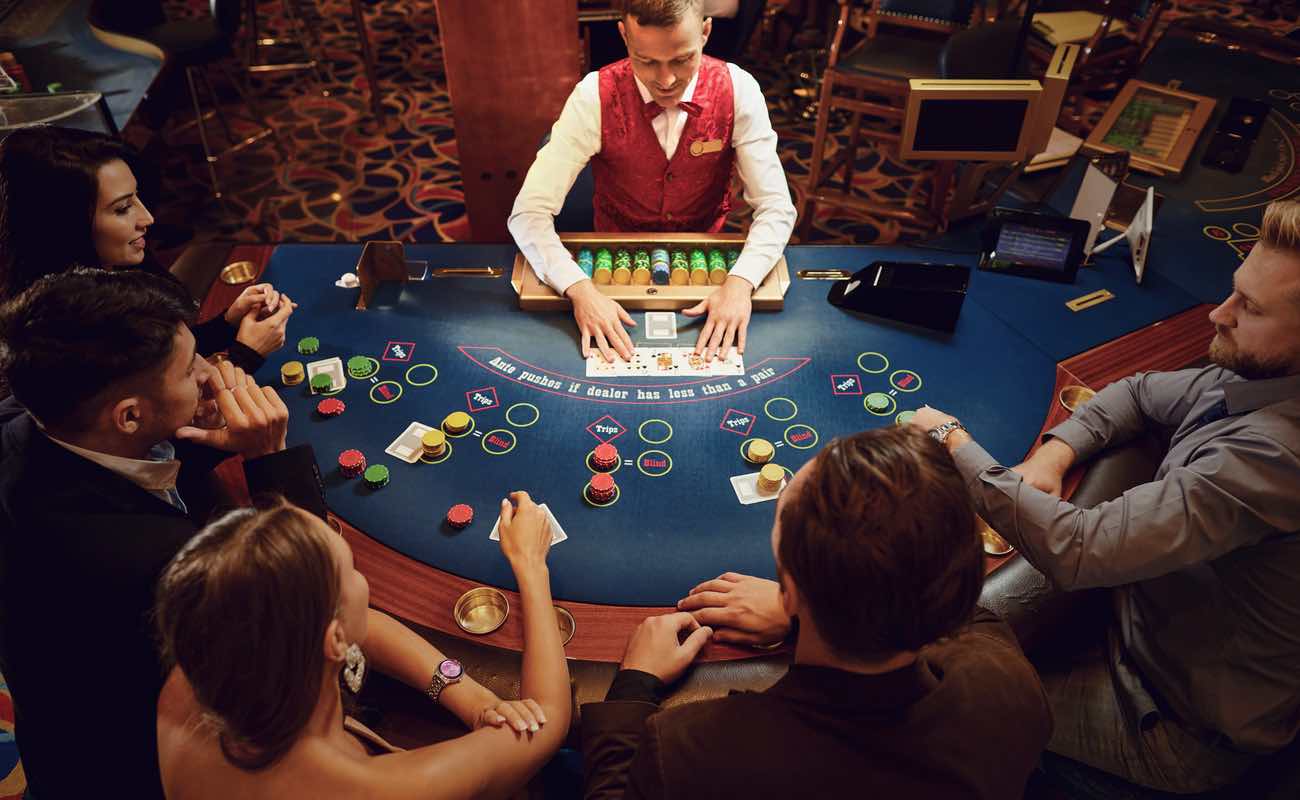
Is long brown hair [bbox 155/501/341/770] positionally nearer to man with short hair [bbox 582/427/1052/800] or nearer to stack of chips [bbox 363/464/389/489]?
man with short hair [bbox 582/427/1052/800]

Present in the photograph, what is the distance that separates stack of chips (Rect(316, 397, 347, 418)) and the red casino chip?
0.48 meters

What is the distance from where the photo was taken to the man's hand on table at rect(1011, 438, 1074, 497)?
1.80 m

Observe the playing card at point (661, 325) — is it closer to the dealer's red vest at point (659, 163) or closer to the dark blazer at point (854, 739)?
the dealer's red vest at point (659, 163)

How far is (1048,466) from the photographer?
6.02ft

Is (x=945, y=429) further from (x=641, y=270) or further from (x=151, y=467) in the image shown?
(x=151, y=467)

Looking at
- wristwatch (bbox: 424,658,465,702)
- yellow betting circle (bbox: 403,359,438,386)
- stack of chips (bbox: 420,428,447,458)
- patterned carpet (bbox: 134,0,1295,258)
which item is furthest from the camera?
patterned carpet (bbox: 134,0,1295,258)

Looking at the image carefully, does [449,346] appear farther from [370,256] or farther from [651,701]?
[651,701]

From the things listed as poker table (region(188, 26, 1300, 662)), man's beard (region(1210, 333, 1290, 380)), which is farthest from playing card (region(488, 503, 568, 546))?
man's beard (region(1210, 333, 1290, 380))

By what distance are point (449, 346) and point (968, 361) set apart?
55.9 inches

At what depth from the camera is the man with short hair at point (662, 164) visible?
224 cm

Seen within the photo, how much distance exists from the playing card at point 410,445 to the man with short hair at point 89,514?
0.84 feet

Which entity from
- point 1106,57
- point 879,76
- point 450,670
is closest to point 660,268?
point 450,670

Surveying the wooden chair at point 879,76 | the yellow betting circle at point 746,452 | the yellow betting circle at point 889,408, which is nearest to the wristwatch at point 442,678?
the yellow betting circle at point 746,452

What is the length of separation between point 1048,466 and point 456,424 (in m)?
1.39
